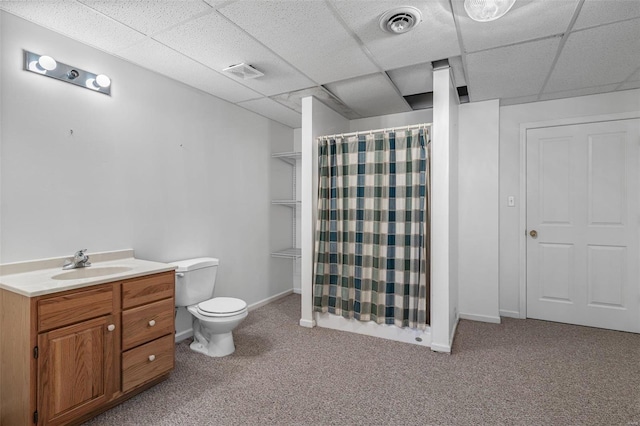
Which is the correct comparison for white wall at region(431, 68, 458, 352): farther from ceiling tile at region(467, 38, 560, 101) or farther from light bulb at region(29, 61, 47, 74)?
light bulb at region(29, 61, 47, 74)

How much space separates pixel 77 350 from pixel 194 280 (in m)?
1.03

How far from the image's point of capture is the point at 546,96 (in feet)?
10.3

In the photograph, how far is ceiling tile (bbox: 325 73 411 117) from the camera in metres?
2.83

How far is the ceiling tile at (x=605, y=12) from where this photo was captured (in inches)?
67.6

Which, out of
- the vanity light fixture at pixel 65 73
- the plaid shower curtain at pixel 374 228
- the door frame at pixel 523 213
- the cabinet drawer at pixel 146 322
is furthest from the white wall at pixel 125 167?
the door frame at pixel 523 213

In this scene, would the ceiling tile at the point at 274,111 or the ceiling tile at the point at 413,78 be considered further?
the ceiling tile at the point at 274,111

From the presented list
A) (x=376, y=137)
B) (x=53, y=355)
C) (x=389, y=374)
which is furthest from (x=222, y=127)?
(x=389, y=374)

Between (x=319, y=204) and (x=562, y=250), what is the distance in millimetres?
2484

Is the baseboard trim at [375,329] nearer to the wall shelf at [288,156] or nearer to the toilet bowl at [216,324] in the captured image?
the toilet bowl at [216,324]

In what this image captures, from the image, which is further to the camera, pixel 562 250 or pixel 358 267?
pixel 562 250

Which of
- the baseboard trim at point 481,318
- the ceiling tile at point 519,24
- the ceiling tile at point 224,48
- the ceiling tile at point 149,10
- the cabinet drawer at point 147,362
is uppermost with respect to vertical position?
the ceiling tile at point 224,48

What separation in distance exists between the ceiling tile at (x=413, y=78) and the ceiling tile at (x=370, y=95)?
7 cm

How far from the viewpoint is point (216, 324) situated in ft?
7.97

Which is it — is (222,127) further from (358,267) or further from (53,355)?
(53,355)
